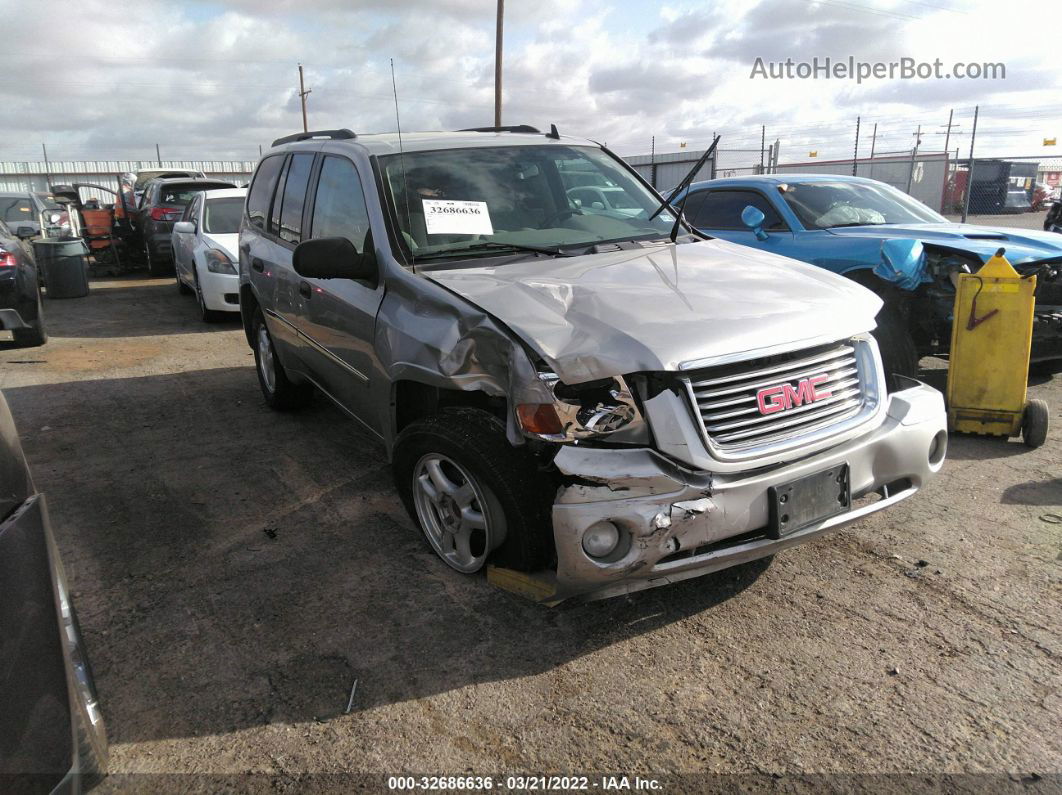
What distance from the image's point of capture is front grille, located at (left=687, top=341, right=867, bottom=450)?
2639 mm

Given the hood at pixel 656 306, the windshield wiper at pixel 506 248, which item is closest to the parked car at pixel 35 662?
the hood at pixel 656 306

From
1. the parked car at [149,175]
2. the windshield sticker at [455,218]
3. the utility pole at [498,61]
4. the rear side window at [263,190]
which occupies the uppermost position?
the utility pole at [498,61]

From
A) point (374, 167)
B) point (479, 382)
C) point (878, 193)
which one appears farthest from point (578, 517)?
point (878, 193)

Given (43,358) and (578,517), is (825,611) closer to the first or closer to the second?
(578,517)

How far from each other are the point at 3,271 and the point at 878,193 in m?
8.67

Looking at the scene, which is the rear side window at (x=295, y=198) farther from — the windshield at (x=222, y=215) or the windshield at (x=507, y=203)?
the windshield at (x=222, y=215)

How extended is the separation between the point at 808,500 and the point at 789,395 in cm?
38

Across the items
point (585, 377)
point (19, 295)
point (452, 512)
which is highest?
point (585, 377)

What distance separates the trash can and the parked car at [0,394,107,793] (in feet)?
41.3

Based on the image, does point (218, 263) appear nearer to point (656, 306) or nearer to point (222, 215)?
point (222, 215)

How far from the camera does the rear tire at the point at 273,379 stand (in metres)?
5.63

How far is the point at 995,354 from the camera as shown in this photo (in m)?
4.93

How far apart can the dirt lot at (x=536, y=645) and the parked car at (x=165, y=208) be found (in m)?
9.92

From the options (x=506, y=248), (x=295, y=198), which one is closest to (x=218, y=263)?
(x=295, y=198)
